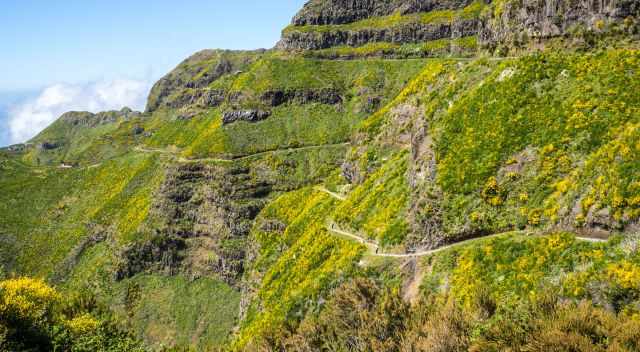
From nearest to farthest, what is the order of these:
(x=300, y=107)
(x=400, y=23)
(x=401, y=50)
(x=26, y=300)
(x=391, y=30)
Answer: (x=26, y=300) → (x=300, y=107) → (x=401, y=50) → (x=400, y=23) → (x=391, y=30)

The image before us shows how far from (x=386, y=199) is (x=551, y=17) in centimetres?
3480

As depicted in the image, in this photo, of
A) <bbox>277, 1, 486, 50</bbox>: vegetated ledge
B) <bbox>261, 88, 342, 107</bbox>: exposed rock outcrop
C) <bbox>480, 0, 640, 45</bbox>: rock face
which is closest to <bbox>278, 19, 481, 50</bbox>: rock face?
<bbox>277, 1, 486, 50</bbox>: vegetated ledge

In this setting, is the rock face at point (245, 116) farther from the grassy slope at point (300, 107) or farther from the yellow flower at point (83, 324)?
the yellow flower at point (83, 324)

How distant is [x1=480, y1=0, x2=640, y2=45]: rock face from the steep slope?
0.26 meters

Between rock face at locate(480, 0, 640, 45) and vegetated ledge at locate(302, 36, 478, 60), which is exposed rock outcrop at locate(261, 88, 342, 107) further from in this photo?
rock face at locate(480, 0, 640, 45)

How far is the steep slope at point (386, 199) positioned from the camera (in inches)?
1448

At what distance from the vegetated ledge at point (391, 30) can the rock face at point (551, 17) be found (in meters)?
82.5

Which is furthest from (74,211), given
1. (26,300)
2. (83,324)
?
(83,324)

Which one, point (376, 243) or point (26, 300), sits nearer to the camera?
point (26, 300)

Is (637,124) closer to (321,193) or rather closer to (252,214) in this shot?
(321,193)

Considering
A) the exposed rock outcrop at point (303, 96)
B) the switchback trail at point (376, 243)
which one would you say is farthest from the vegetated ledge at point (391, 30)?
the switchback trail at point (376, 243)

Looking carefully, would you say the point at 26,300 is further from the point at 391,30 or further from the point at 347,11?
the point at 347,11

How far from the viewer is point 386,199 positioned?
74.4 m

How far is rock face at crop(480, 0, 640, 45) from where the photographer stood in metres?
57.1
